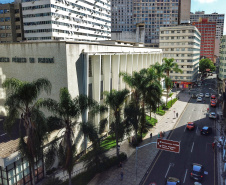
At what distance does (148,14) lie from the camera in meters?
131

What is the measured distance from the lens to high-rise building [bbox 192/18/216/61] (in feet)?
494

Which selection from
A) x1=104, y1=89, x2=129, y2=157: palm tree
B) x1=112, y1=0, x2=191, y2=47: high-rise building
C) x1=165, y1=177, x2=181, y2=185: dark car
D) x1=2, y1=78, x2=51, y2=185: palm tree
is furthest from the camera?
x1=112, y1=0, x2=191, y2=47: high-rise building

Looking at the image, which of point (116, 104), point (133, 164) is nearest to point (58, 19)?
point (116, 104)

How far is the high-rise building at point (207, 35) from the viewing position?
151 m

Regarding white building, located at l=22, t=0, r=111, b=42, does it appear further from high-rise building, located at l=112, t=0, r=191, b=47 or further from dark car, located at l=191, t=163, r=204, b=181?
dark car, located at l=191, t=163, r=204, b=181

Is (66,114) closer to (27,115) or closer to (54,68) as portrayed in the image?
(27,115)

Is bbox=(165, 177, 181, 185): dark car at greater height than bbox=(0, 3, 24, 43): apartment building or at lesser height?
lesser

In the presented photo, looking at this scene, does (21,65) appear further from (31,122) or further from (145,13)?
(145,13)

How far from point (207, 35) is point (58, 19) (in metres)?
121

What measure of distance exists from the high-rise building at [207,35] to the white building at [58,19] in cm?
9277

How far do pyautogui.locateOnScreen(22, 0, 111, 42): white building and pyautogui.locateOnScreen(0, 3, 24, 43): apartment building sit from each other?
4045 mm

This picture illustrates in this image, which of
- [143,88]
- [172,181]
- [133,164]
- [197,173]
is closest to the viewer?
[172,181]

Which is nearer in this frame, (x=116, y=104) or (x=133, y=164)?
(x=116, y=104)

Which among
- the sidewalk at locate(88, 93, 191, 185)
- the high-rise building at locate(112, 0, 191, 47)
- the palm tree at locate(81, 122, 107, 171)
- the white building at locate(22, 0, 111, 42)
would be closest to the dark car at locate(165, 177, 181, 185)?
the sidewalk at locate(88, 93, 191, 185)
